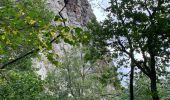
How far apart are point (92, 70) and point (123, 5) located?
125 feet

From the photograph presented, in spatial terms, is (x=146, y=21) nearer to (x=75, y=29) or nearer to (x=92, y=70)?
(x=75, y=29)

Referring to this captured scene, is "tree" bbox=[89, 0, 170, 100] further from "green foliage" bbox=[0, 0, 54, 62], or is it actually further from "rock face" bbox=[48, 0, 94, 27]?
"rock face" bbox=[48, 0, 94, 27]

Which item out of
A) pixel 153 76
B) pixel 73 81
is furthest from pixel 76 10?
pixel 153 76

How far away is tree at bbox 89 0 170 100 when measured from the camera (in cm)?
2111

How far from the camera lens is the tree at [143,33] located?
21109mm

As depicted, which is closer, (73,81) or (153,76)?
(153,76)

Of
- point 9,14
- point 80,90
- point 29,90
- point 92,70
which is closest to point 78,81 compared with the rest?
point 80,90

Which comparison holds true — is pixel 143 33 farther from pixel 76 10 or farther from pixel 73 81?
pixel 76 10

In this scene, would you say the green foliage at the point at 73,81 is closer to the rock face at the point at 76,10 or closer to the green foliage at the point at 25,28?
the rock face at the point at 76,10

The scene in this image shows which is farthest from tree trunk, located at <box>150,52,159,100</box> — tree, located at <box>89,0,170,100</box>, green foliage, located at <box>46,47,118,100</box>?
green foliage, located at <box>46,47,118,100</box>

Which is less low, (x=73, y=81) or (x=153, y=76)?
(x=73, y=81)

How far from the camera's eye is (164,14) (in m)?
21.4

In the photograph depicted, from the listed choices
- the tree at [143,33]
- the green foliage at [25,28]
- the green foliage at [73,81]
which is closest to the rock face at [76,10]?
the green foliage at [73,81]

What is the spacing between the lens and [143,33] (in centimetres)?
2114
